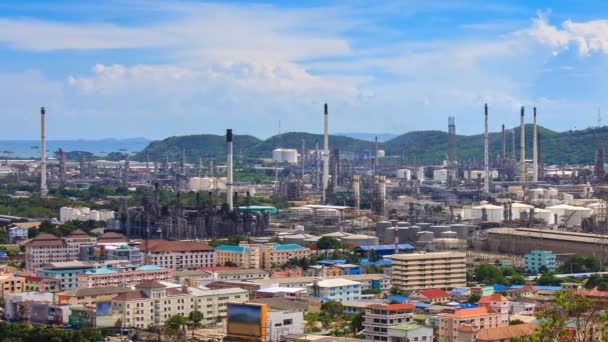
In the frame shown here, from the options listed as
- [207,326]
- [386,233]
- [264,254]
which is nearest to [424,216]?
[386,233]

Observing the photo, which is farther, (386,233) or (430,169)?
(430,169)

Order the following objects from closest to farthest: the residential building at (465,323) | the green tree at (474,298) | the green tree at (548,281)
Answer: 1. the residential building at (465,323)
2. the green tree at (474,298)
3. the green tree at (548,281)

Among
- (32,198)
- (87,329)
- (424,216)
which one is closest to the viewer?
(87,329)

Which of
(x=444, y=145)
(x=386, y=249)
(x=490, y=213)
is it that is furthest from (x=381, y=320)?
(x=444, y=145)

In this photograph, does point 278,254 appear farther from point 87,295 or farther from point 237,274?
point 87,295

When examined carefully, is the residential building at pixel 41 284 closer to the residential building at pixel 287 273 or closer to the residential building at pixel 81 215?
the residential building at pixel 287 273

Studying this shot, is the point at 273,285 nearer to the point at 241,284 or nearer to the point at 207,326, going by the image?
the point at 241,284

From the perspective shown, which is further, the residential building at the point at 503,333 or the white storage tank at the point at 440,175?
the white storage tank at the point at 440,175

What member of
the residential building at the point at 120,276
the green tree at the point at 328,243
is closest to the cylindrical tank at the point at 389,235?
the green tree at the point at 328,243
